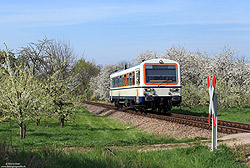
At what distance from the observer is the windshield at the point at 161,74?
856 inches

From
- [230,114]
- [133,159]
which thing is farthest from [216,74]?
[133,159]

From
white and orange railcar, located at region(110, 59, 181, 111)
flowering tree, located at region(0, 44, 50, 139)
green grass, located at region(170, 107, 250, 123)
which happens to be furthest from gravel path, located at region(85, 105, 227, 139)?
flowering tree, located at region(0, 44, 50, 139)

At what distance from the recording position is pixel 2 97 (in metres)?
14.0

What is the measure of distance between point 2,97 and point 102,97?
59.7 m

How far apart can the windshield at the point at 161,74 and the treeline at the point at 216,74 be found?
7.97 meters

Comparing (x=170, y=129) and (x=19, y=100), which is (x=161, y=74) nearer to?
(x=170, y=129)

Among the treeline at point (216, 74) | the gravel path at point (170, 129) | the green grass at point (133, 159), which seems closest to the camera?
the green grass at point (133, 159)

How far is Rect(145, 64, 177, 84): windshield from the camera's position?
2175 cm

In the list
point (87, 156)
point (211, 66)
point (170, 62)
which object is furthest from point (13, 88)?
point (211, 66)

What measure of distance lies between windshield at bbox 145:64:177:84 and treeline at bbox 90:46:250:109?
26.1 feet

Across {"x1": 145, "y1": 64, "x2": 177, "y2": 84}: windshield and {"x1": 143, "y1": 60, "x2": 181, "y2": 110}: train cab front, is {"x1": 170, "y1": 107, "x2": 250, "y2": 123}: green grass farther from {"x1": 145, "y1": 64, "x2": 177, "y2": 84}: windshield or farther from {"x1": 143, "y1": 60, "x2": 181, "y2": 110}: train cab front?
{"x1": 145, "y1": 64, "x2": 177, "y2": 84}: windshield

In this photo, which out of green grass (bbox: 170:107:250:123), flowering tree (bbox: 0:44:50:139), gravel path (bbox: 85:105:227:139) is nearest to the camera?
flowering tree (bbox: 0:44:50:139)

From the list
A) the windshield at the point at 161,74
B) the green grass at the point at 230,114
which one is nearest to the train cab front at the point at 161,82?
the windshield at the point at 161,74

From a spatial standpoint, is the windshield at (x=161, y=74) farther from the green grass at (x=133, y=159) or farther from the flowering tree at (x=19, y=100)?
the green grass at (x=133, y=159)
